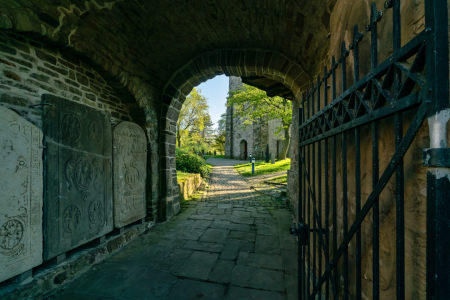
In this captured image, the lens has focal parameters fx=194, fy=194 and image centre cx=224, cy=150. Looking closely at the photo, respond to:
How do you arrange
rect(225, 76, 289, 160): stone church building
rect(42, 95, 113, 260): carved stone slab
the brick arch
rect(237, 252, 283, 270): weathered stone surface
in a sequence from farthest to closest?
1. rect(225, 76, 289, 160): stone church building
2. the brick arch
3. rect(237, 252, 283, 270): weathered stone surface
4. rect(42, 95, 113, 260): carved stone slab

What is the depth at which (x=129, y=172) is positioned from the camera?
11.4ft

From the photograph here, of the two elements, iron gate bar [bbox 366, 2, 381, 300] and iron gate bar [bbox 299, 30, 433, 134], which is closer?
iron gate bar [bbox 299, 30, 433, 134]

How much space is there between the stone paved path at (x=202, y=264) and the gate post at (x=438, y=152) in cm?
185

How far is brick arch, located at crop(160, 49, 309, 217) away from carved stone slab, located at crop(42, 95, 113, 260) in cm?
140

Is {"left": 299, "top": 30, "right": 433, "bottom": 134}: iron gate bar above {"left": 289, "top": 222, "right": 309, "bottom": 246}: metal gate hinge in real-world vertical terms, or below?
above

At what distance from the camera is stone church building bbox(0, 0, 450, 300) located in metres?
0.71

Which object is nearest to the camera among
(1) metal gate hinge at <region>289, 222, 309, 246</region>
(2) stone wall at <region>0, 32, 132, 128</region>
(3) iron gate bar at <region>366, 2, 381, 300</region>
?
(3) iron gate bar at <region>366, 2, 381, 300</region>

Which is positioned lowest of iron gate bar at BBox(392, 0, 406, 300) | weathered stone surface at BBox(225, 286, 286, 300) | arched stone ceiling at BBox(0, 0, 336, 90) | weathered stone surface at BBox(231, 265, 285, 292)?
weathered stone surface at BBox(225, 286, 286, 300)

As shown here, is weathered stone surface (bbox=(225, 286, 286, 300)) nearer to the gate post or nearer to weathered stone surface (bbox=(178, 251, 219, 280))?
weathered stone surface (bbox=(178, 251, 219, 280))

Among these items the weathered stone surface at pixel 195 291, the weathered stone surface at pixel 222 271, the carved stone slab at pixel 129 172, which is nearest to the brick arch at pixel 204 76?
the carved stone slab at pixel 129 172

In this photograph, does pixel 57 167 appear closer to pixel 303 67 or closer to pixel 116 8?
pixel 116 8

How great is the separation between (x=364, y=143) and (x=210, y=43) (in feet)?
11.4

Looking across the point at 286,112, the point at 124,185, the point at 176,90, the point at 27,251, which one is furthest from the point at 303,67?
the point at 286,112

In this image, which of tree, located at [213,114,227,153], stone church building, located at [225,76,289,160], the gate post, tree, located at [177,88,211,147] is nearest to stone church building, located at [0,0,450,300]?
the gate post
